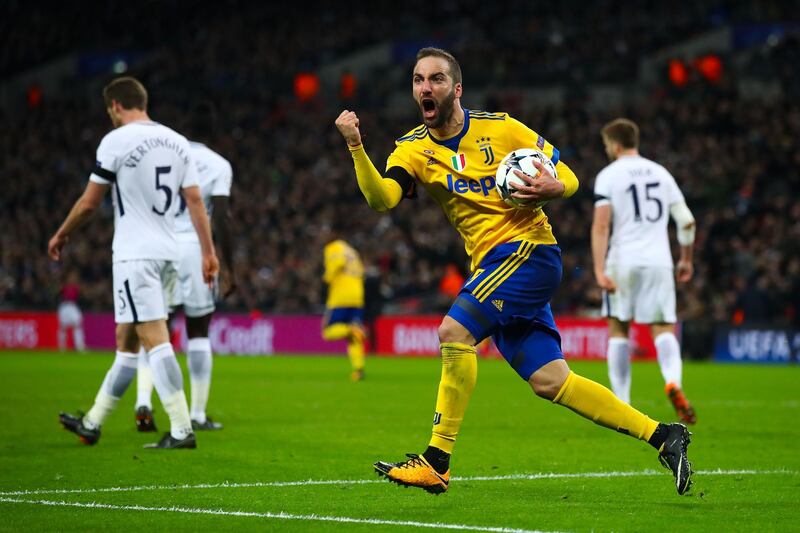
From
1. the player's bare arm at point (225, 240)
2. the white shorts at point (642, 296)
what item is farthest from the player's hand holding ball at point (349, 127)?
the white shorts at point (642, 296)

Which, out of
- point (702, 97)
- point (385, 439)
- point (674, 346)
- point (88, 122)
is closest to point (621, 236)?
point (674, 346)

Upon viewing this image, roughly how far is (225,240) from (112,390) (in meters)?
1.75

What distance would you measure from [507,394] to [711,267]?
1289 centimetres

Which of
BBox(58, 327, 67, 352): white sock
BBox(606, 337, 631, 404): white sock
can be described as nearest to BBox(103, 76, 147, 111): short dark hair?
BBox(606, 337, 631, 404): white sock

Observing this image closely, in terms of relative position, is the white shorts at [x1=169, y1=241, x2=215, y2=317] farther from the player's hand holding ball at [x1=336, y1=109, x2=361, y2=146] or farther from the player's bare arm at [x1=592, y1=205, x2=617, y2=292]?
the player's hand holding ball at [x1=336, y1=109, x2=361, y2=146]

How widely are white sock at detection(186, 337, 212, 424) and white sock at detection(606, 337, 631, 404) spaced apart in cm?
355

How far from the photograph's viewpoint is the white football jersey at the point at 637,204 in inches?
456

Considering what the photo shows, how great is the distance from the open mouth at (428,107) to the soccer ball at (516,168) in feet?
1.46

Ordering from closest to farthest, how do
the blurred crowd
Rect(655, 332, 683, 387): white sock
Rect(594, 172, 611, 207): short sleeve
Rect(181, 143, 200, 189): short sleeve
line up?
Rect(181, 143, 200, 189): short sleeve → Rect(655, 332, 683, 387): white sock → Rect(594, 172, 611, 207): short sleeve → the blurred crowd

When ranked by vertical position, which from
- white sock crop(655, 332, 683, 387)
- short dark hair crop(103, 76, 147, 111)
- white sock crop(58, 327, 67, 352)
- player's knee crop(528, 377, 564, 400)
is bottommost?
white sock crop(58, 327, 67, 352)

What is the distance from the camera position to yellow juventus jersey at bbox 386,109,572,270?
6793 mm

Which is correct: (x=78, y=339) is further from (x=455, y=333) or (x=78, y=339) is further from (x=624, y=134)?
(x=455, y=333)

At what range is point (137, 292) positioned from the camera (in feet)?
29.6

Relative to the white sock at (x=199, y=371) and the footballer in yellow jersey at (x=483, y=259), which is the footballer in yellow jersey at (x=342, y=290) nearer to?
the white sock at (x=199, y=371)
